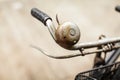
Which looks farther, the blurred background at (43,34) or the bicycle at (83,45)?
the blurred background at (43,34)

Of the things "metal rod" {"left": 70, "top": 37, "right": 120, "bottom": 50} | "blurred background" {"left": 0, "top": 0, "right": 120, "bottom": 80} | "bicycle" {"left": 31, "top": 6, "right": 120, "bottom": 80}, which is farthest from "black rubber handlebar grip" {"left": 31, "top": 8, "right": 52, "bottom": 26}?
"blurred background" {"left": 0, "top": 0, "right": 120, "bottom": 80}

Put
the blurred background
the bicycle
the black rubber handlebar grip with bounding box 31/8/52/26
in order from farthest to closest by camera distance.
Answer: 1. the blurred background
2. the black rubber handlebar grip with bounding box 31/8/52/26
3. the bicycle

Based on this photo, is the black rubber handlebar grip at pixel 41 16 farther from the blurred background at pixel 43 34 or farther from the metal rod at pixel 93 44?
the blurred background at pixel 43 34

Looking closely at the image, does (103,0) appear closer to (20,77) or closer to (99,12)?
(99,12)

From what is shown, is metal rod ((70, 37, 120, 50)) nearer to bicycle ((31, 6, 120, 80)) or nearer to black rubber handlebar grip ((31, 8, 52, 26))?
bicycle ((31, 6, 120, 80))

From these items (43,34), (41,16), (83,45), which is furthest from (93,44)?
(43,34)

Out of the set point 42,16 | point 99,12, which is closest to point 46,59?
point 99,12

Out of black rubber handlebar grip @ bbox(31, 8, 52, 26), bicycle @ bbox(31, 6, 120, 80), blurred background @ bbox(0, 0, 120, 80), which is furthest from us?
blurred background @ bbox(0, 0, 120, 80)

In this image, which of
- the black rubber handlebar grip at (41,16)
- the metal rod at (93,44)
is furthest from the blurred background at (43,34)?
the metal rod at (93,44)

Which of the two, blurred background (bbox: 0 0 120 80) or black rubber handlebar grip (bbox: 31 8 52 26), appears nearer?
black rubber handlebar grip (bbox: 31 8 52 26)
